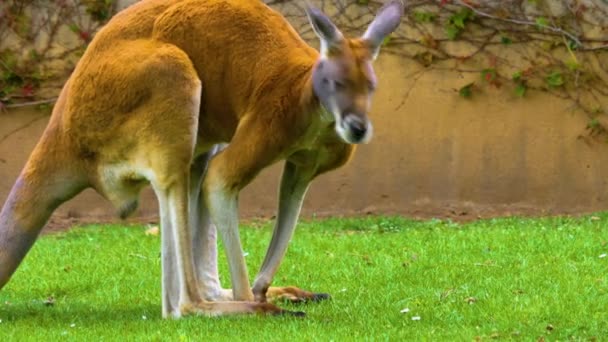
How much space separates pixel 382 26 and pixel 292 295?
62.9 inches

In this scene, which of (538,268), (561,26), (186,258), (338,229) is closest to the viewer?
(186,258)

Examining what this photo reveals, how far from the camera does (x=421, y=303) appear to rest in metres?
6.74

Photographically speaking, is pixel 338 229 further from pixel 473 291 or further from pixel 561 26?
pixel 473 291

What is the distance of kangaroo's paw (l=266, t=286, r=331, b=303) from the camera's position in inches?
273

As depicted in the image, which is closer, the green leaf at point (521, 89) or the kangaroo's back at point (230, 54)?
the kangaroo's back at point (230, 54)

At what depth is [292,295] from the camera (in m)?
6.96

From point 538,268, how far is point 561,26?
4.20 metres

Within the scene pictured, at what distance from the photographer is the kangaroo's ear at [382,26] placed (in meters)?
6.17

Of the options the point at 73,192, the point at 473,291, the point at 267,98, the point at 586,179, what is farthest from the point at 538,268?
the point at 586,179

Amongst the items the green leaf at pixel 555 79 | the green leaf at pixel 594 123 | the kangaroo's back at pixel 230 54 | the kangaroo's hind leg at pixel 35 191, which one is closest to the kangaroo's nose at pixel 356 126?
the kangaroo's back at pixel 230 54

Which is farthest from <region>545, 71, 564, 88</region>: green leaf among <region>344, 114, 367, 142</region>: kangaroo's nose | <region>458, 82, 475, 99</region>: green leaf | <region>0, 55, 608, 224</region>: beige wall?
<region>344, 114, 367, 142</region>: kangaroo's nose

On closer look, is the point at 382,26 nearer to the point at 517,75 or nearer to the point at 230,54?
the point at 230,54

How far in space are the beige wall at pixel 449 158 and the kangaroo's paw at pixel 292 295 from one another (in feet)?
14.5

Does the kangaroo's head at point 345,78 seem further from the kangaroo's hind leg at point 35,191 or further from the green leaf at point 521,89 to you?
the green leaf at point 521,89
